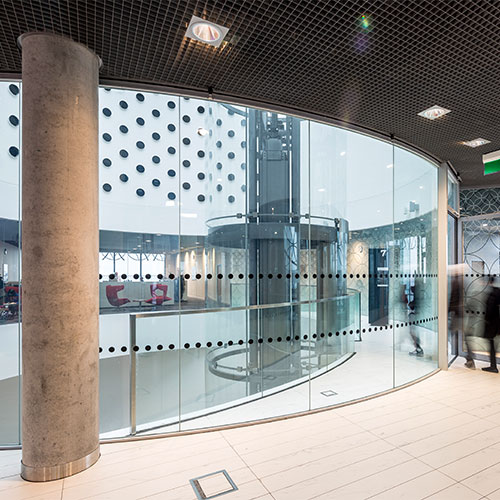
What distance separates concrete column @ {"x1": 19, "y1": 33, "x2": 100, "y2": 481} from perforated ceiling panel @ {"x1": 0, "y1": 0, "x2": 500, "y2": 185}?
33 centimetres

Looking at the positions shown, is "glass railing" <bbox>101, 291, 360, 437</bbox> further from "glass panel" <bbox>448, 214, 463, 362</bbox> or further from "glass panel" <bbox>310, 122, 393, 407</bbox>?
"glass panel" <bbox>448, 214, 463, 362</bbox>

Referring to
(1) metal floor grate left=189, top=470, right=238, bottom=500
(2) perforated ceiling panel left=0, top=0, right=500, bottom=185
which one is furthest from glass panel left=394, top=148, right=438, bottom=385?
(1) metal floor grate left=189, top=470, right=238, bottom=500

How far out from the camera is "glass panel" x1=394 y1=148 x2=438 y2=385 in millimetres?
4348

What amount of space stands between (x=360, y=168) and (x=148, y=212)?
7.47 ft

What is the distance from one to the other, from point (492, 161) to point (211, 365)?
455 cm

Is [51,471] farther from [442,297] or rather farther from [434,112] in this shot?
[442,297]

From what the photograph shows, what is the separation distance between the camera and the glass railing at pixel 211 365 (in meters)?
3.01

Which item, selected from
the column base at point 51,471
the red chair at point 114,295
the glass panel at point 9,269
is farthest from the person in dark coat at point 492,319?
the glass panel at point 9,269

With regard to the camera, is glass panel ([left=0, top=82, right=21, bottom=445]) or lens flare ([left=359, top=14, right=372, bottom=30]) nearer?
lens flare ([left=359, top=14, right=372, bottom=30])

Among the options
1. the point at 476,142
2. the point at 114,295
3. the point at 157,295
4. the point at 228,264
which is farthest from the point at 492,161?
the point at 114,295

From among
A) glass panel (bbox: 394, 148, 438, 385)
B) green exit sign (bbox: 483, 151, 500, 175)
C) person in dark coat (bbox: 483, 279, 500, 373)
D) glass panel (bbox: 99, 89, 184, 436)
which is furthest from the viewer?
person in dark coat (bbox: 483, 279, 500, 373)

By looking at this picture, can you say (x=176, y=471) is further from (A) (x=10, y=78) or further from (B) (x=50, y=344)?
(A) (x=10, y=78)

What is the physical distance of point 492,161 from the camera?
4949mm

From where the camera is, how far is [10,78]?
2906 millimetres
